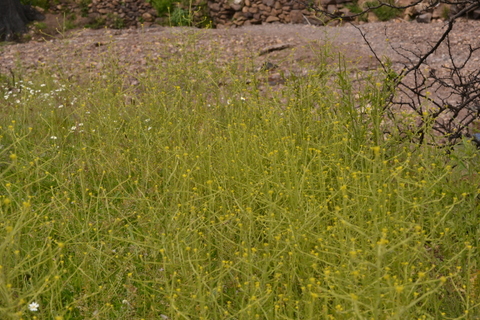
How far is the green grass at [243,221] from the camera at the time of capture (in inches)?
95.4

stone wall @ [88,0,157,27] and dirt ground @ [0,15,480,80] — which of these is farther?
stone wall @ [88,0,157,27]

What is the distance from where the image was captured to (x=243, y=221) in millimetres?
3107

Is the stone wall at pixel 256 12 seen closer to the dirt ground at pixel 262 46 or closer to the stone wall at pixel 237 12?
the stone wall at pixel 237 12

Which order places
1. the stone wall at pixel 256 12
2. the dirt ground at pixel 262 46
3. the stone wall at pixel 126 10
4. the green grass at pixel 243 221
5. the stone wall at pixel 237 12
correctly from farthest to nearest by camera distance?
1. the stone wall at pixel 126 10
2. the stone wall at pixel 256 12
3. the stone wall at pixel 237 12
4. the dirt ground at pixel 262 46
5. the green grass at pixel 243 221

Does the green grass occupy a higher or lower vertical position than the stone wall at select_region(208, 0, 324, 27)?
higher

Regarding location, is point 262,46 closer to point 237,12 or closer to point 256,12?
point 256,12

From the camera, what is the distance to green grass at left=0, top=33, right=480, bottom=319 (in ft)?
7.95

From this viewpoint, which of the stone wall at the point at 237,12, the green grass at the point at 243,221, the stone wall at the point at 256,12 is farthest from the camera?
the stone wall at the point at 256,12

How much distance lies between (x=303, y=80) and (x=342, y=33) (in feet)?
15.6

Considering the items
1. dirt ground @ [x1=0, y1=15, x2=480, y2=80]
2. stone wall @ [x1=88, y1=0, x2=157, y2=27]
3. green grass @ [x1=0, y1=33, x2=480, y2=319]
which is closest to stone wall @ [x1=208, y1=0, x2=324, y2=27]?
stone wall @ [x1=88, y1=0, x2=157, y2=27]

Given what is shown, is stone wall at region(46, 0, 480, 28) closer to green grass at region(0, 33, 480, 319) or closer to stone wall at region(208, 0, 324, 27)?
stone wall at region(208, 0, 324, 27)

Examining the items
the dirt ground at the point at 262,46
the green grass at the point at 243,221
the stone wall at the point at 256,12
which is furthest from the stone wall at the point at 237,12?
the green grass at the point at 243,221

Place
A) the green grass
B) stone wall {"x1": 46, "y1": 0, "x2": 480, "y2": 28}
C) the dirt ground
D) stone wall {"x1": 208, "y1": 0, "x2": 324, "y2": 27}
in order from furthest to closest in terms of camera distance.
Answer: stone wall {"x1": 208, "y1": 0, "x2": 324, "y2": 27} < stone wall {"x1": 46, "y1": 0, "x2": 480, "y2": 28} < the dirt ground < the green grass

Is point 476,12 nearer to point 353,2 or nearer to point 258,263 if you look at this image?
point 353,2
